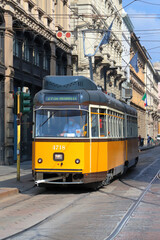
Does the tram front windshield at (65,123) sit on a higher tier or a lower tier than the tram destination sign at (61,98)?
lower

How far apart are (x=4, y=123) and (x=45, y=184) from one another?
1108cm

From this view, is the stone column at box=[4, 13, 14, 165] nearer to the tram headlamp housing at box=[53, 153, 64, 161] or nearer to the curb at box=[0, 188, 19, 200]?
the curb at box=[0, 188, 19, 200]

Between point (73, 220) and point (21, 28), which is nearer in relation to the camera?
point (73, 220)

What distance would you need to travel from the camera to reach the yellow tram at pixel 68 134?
1315 cm

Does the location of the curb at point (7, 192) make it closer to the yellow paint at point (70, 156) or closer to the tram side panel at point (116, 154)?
the yellow paint at point (70, 156)

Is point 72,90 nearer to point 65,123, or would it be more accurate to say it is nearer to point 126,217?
point 65,123

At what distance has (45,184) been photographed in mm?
14039

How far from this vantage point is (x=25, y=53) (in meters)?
28.0

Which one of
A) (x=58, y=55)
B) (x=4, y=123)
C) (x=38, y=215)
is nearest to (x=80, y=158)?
(x=38, y=215)

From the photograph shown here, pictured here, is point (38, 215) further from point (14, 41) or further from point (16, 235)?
point (14, 41)

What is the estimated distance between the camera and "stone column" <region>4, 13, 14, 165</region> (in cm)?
2462

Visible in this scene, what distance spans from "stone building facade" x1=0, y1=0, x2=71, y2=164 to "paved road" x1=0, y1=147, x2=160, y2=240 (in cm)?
894

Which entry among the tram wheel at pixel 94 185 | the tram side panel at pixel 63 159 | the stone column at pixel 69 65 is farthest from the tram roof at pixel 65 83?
the stone column at pixel 69 65

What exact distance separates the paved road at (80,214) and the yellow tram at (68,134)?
23.4 inches
